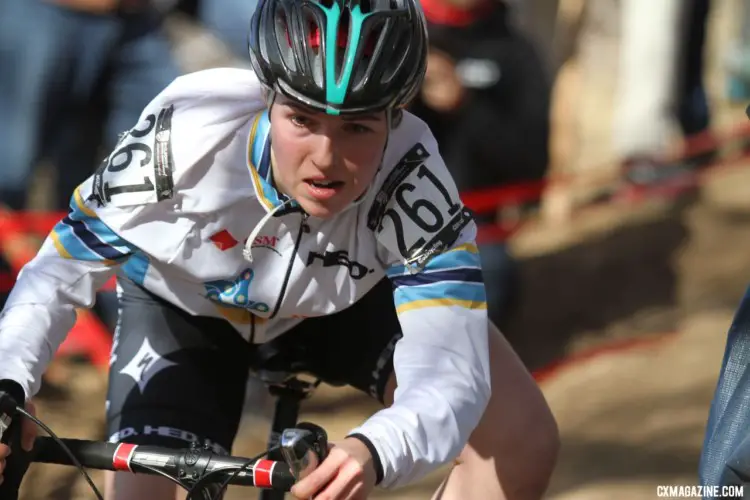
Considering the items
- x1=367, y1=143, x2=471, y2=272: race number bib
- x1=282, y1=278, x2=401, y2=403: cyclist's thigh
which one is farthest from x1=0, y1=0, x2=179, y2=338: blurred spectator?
x1=367, y1=143, x2=471, y2=272: race number bib

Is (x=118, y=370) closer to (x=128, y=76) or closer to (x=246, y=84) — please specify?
(x=246, y=84)

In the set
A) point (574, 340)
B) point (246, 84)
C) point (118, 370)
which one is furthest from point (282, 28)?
point (574, 340)

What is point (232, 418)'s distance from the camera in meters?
4.03

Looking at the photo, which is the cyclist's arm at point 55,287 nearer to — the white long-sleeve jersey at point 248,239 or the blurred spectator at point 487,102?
the white long-sleeve jersey at point 248,239

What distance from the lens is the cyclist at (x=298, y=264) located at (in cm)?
349

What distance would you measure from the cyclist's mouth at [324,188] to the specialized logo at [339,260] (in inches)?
11.0

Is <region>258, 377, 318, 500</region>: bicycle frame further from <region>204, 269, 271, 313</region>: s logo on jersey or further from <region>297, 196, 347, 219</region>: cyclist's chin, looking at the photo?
<region>297, 196, 347, 219</region>: cyclist's chin

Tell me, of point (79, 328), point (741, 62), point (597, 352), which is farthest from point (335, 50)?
point (741, 62)

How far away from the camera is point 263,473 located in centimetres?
313

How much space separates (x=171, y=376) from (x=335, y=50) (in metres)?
1.07

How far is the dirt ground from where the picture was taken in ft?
21.6

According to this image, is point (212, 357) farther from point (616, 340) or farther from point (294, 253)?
point (616, 340)

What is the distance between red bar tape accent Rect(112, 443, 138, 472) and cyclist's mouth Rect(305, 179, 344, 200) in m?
0.77

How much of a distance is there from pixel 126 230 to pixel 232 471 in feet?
2.65
